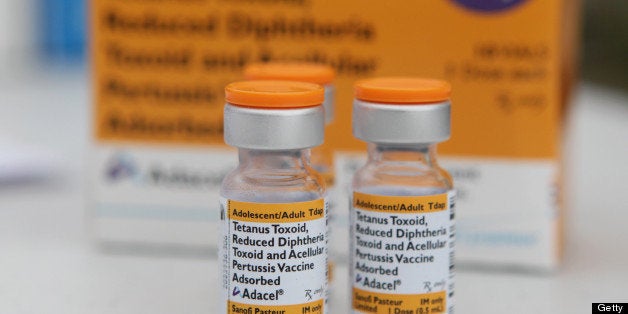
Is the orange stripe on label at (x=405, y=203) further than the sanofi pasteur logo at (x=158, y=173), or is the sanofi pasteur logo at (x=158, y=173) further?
the sanofi pasteur logo at (x=158, y=173)

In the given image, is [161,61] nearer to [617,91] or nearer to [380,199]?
[380,199]

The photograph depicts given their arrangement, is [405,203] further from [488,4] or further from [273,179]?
[488,4]

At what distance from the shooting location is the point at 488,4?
74 centimetres

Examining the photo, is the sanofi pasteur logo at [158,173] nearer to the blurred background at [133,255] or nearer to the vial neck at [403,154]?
the blurred background at [133,255]

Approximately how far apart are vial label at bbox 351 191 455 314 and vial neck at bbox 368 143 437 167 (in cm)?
3

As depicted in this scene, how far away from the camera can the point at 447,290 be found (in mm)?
596

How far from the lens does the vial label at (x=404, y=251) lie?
579 mm

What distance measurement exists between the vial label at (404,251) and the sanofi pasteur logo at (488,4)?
20 centimetres

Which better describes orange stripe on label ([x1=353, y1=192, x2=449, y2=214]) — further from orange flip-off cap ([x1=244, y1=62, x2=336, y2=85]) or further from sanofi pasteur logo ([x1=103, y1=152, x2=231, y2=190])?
sanofi pasteur logo ([x1=103, y1=152, x2=231, y2=190])

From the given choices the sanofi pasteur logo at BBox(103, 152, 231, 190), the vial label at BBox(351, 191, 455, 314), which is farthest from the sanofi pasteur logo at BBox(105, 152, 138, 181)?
the vial label at BBox(351, 191, 455, 314)

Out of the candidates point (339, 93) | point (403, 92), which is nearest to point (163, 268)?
point (339, 93)

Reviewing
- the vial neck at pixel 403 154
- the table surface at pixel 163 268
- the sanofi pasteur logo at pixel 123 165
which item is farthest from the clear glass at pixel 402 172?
the sanofi pasteur logo at pixel 123 165

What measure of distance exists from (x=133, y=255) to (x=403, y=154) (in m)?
0.30

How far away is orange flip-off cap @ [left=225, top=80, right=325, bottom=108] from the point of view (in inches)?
21.5
